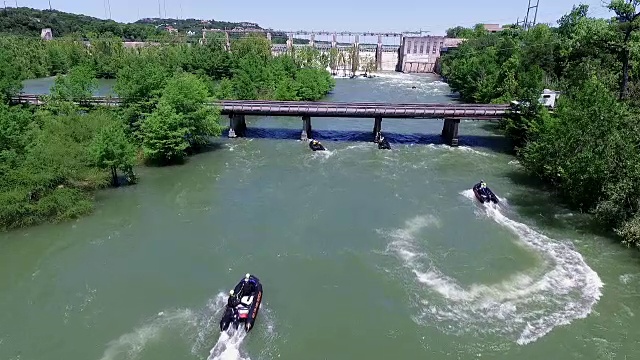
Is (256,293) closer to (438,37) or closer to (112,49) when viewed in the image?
(112,49)

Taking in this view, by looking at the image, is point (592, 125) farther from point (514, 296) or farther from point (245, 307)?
point (245, 307)

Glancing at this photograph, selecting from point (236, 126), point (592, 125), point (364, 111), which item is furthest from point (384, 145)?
point (592, 125)

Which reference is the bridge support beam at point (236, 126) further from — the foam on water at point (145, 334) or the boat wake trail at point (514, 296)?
the foam on water at point (145, 334)

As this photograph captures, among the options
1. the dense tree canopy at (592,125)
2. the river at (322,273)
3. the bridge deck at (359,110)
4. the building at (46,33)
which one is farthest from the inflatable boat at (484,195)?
the building at (46,33)

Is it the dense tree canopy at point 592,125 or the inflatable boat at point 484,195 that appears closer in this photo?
the dense tree canopy at point 592,125

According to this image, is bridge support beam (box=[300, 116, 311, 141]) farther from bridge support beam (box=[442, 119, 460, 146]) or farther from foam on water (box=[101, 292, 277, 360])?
foam on water (box=[101, 292, 277, 360])

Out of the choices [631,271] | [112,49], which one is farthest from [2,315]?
[112,49]
